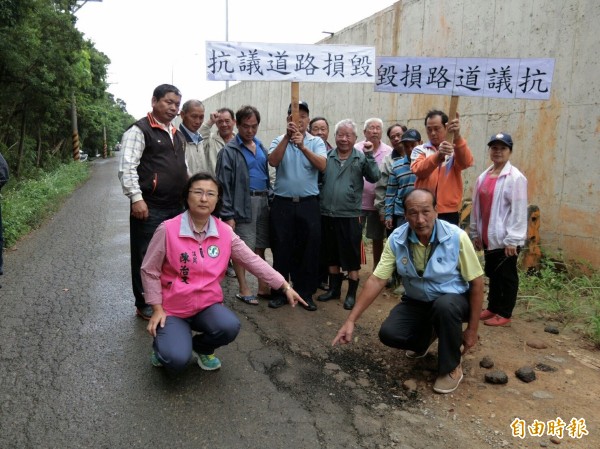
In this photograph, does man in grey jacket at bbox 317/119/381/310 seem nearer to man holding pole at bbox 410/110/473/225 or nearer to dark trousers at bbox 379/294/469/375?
man holding pole at bbox 410/110/473/225

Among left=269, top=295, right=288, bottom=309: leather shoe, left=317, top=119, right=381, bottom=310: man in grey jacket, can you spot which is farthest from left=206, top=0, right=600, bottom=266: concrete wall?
left=269, top=295, right=288, bottom=309: leather shoe

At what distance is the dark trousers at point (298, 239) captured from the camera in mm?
4539

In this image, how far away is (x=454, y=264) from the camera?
3047 millimetres

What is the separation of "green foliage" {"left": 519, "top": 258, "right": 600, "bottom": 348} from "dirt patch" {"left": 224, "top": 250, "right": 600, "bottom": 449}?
0.61 feet

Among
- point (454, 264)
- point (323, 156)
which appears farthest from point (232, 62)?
point (454, 264)

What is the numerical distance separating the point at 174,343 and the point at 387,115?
6485mm

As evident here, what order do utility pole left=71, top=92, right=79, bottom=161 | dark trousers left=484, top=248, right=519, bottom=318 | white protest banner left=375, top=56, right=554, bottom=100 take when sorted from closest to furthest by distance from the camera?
1. white protest banner left=375, top=56, right=554, bottom=100
2. dark trousers left=484, top=248, right=519, bottom=318
3. utility pole left=71, top=92, right=79, bottom=161

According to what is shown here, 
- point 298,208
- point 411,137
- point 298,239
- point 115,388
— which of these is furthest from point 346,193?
point 115,388

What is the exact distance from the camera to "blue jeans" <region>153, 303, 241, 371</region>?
2.88 metres

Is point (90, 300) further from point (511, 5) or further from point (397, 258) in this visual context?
point (511, 5)

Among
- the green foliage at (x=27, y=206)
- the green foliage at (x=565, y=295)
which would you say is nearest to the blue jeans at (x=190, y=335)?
the green foliage at (x=565, y=295)

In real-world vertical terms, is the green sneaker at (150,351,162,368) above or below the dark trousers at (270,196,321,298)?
below

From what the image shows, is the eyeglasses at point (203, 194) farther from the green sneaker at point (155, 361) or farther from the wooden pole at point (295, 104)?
the wooden pole at point (295, 104)

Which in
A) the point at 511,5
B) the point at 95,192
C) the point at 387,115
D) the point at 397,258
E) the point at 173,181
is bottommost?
the point at 95,192
